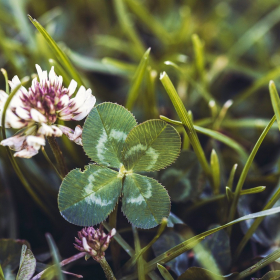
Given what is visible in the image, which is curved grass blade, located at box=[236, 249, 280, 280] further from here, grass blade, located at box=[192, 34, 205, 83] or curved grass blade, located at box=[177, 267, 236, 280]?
grass blade, located at box=[192, 34, 205, 83]

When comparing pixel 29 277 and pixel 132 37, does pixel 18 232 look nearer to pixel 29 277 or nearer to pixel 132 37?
pixel 29 277

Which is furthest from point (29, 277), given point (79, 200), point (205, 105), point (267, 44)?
point (267, 44)

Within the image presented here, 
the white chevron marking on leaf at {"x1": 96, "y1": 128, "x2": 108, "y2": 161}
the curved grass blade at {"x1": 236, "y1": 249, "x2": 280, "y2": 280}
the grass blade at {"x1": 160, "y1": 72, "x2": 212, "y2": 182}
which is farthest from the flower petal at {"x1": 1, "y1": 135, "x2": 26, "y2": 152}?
the curved grass blade at {"x1": 236, "y1": 249, "x2": 280, "y2": 280}

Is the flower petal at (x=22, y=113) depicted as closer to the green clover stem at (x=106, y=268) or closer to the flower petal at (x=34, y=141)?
the flower petal at (x=34, y=141)

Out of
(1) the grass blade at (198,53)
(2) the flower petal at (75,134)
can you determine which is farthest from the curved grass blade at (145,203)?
(1) the grass blade at (198,53)

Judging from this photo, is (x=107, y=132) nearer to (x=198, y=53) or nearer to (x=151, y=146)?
(x=151, y=146)

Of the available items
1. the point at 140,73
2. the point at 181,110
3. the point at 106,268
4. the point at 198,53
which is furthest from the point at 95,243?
the point at 198,53
